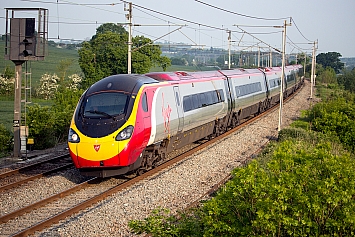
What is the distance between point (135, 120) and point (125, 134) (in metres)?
0.49

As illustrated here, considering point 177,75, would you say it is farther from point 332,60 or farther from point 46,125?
point 332,60

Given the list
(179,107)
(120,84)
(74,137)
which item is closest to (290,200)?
(74,137)

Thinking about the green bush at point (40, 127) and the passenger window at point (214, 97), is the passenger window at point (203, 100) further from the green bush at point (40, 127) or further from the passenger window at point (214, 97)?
the green bush at point (40, 127)

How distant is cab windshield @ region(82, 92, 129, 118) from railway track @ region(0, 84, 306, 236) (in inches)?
71.7

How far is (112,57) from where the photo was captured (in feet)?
154

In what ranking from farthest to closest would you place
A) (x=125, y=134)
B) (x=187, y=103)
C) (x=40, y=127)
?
(x=40, y=127)
(x=187, y=103)
(x=125, y=134)

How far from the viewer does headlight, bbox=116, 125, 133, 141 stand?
1230cm

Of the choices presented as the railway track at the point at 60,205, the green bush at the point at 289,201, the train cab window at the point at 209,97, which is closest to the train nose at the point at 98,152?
the railway track at the point at 60,205

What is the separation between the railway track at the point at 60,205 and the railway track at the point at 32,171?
1702 mm

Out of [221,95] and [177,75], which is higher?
[177,75]

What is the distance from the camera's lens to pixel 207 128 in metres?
19.7

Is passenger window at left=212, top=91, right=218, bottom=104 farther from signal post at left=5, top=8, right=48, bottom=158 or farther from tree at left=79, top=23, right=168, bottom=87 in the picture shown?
tree at left=79, top=23, right=168, bottom=87

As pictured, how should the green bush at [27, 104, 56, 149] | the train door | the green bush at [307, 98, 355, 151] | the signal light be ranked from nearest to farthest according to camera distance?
1. the train door
2. the signal light
3. the green bush at [27, 104, 56, 149]
4. the green bush at [307, 98, 355, 151]

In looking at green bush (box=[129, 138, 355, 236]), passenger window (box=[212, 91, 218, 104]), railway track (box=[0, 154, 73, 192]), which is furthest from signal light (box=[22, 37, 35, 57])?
green bush (box=[129, 138, 355, 236])
